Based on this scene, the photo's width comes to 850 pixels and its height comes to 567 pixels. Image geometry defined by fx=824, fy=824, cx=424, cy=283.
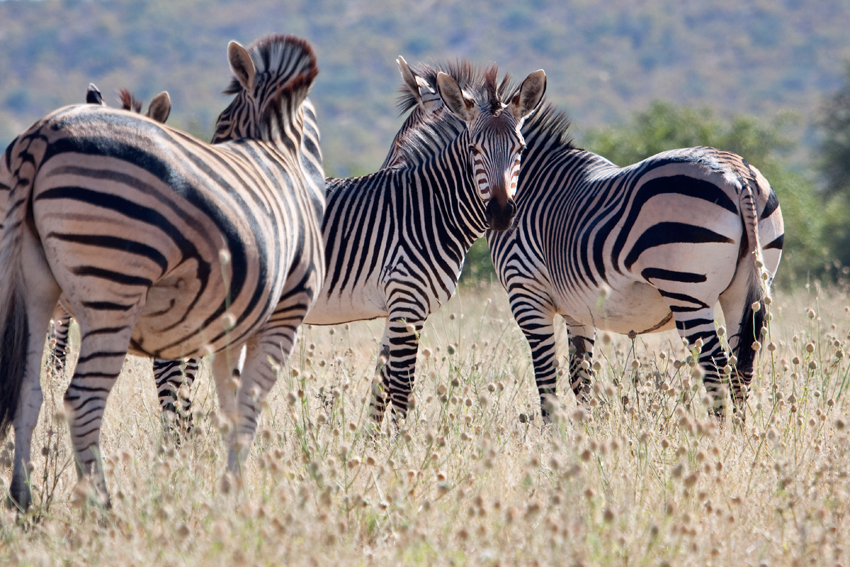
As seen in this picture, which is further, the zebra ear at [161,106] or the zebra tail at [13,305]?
the zebra ear at [161,106]

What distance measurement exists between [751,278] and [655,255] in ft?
1.86

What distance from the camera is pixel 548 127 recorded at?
6641 mm

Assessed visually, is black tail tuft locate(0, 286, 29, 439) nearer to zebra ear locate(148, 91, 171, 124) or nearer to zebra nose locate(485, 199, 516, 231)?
zebra nose locate(485, 199, 516, 231)

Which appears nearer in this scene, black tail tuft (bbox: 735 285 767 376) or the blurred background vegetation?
black tail tuft (bbox: 735 285 767 376)

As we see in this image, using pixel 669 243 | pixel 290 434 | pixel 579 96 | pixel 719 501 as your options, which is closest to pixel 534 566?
pixel 719 501

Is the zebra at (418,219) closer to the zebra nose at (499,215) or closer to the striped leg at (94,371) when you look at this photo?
the zebra nose at (499,215)

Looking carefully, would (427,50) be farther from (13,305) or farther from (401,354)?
(13,305)

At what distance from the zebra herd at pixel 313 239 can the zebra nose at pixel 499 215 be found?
0.02 m

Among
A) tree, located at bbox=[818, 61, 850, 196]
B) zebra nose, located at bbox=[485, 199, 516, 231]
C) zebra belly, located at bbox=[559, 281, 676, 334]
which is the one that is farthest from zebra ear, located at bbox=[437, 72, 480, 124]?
tree, located at bbox=[818, 61, 850, 196]

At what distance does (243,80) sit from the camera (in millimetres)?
4621

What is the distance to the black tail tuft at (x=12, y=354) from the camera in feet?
10.1

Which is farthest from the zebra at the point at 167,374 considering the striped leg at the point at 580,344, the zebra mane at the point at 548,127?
the zebra mane at the point at 548,127

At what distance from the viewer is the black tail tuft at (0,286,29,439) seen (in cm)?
309

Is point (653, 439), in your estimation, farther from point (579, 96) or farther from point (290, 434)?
point (579, 96)
